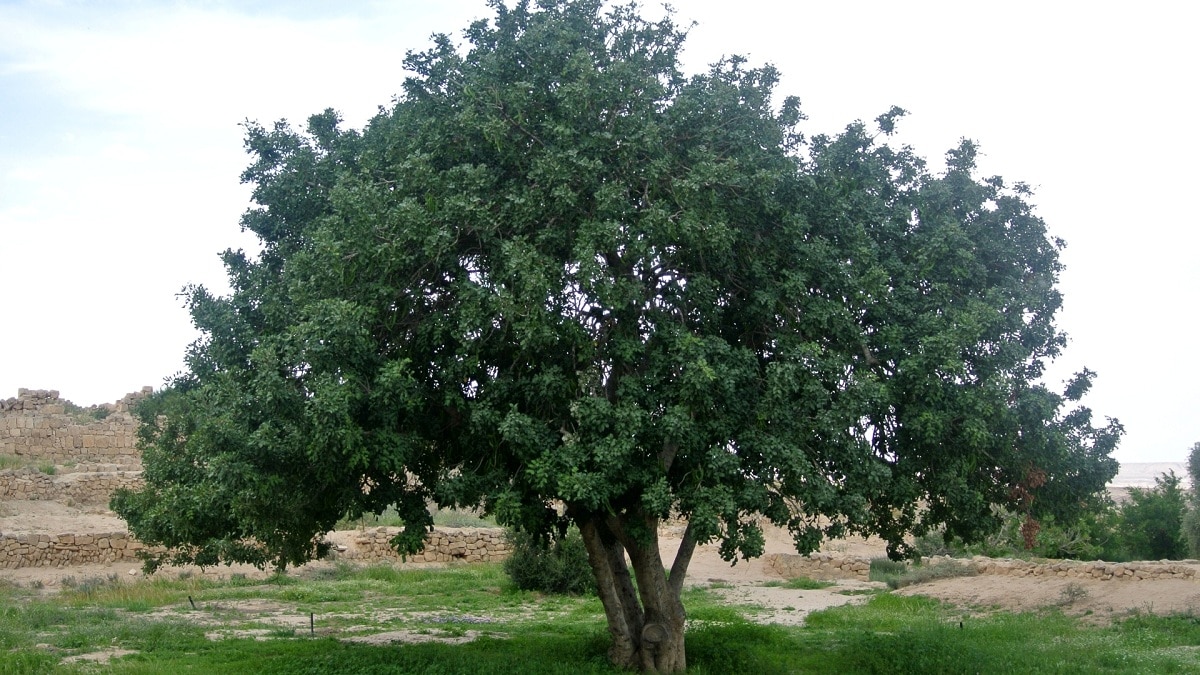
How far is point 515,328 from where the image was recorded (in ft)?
35.1

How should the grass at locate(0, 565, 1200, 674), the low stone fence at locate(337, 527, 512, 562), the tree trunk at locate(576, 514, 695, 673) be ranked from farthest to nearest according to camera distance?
the low stone fence at locate(337, 527, 512, 562) → the grass at locate(0, 565, 1200, 674) → the tree trunk at locate(576, 514, 695, 673)

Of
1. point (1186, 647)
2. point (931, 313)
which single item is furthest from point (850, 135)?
point (1186, 647)

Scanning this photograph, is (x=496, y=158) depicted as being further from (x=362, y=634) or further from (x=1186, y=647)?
(x=1186, y=647)

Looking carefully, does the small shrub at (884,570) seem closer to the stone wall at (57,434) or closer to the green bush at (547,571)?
the green bush at (547,571)

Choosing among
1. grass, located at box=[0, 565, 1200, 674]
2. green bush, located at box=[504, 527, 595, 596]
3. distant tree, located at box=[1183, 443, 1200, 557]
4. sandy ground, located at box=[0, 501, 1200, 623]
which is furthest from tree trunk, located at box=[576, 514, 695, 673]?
distant tree, located at box=[1183, 443, 1200, 557]

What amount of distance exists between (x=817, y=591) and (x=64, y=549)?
20.0 m

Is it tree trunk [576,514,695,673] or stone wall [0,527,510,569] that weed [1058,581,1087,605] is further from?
stone wall [0,527,510,569]

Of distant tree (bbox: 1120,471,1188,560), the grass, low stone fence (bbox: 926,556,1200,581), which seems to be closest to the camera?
the grass

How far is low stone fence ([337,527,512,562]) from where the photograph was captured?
31.0 metres

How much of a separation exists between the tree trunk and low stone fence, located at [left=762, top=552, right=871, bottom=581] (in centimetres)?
1888

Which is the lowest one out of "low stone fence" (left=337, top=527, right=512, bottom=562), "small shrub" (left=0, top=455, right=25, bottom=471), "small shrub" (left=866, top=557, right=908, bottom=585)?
"small shrub" (left=866, top=557, right=908, bottom=585)

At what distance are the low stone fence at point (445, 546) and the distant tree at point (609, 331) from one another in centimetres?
1745

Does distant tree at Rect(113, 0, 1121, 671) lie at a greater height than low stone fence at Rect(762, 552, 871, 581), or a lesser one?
greater

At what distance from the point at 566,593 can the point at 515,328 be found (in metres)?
16.6
